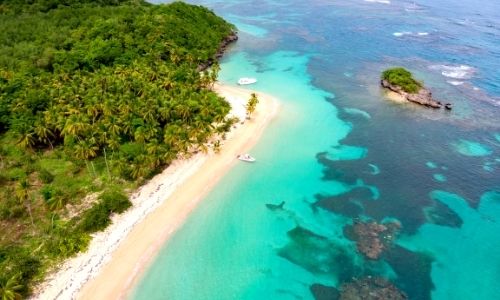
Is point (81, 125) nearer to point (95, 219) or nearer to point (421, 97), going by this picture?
point (95, 219)

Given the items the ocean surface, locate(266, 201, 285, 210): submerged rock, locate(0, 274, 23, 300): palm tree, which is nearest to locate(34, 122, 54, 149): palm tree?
locate(0, 274, 23, 300): palm tree

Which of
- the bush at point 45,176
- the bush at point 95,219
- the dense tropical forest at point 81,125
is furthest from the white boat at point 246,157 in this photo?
the bush at point 45,176

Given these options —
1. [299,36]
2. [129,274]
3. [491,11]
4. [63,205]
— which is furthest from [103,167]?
[491,11]

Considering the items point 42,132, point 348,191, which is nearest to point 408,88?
point 348,191

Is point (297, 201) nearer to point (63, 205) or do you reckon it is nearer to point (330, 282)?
point (330, 282)

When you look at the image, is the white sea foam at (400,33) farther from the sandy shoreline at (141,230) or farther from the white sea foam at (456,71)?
the sandy shoreline at (141,230)

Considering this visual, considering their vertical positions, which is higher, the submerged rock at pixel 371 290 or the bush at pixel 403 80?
the bush at pixel 403 80
